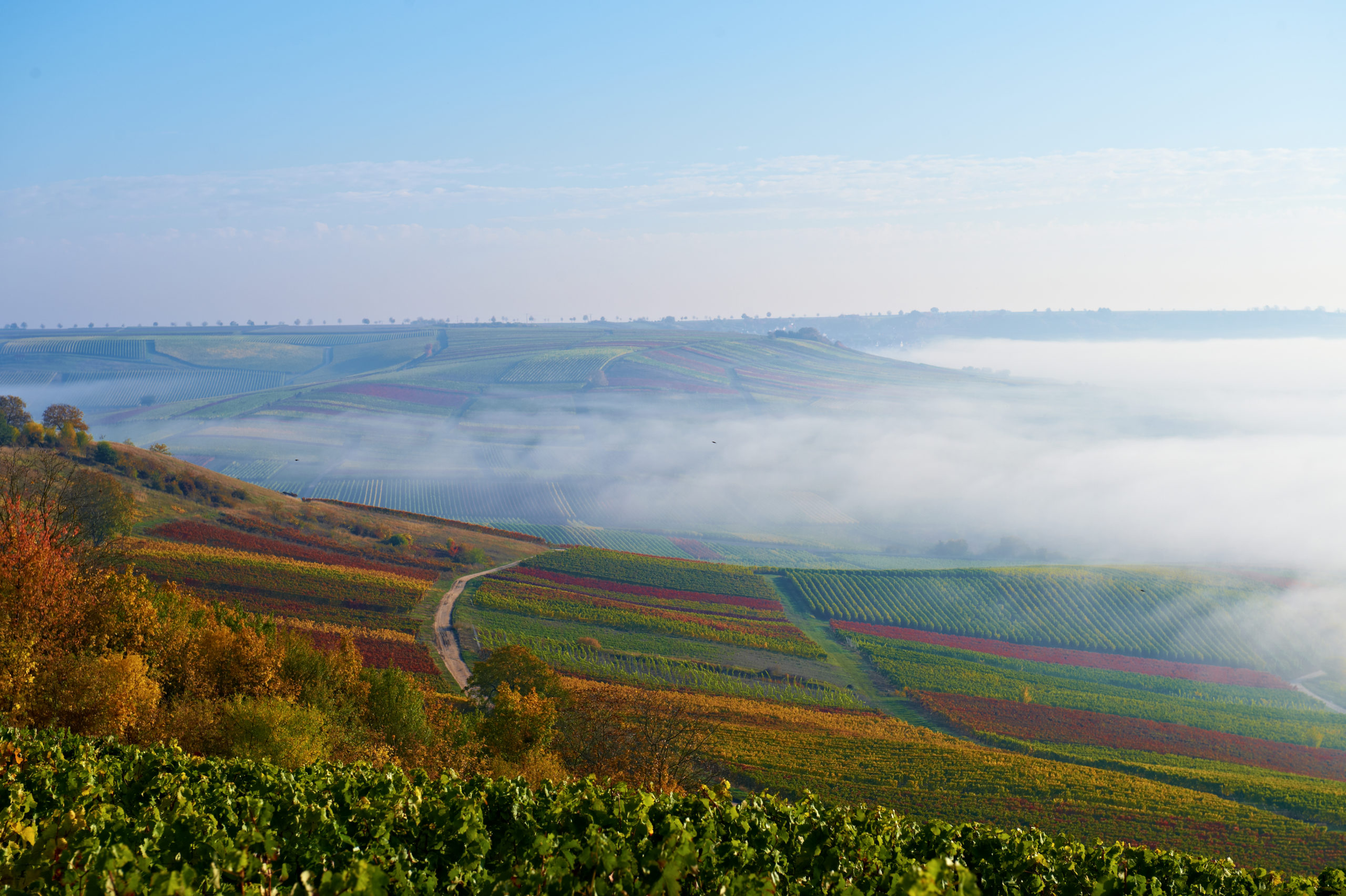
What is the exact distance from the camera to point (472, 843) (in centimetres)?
1359

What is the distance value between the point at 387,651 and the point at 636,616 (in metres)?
31.0

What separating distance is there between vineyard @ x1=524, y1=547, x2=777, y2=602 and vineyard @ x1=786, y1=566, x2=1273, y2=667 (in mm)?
7931

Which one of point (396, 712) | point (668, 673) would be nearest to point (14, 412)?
point (668, 673)

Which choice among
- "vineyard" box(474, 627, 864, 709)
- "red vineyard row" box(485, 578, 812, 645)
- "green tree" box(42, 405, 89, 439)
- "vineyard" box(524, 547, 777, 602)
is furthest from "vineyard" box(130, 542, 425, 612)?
"green tree" box(42, 405, 89, 439)

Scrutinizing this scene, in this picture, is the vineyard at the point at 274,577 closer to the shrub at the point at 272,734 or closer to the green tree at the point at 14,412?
the green tree at the point at 14,412

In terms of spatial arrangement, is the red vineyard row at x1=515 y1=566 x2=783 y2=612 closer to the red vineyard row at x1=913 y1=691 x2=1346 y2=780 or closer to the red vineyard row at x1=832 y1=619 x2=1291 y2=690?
the red vineyard row at x1=832 y1=619 x2=1291 y2=690

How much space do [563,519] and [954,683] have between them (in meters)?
124

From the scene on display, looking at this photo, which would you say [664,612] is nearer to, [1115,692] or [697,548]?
[1115,692]

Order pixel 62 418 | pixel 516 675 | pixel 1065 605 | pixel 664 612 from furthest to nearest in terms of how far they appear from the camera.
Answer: pixel 62 418
pixel 1065 605
pixel 664 612
pixel 516 675

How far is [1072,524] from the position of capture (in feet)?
636

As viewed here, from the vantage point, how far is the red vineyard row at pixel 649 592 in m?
97.2

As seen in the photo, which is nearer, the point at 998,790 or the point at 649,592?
the point at 998,790

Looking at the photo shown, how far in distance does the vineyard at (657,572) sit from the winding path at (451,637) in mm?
15972

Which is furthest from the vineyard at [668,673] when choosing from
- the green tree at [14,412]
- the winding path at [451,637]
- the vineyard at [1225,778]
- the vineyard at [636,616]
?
the green tree at [14,412]
